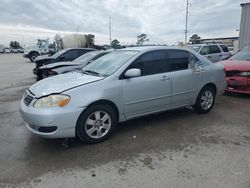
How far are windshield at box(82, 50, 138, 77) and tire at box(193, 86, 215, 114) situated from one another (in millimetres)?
1870

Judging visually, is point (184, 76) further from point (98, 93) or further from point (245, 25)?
point (245, 25)

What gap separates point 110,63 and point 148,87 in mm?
878

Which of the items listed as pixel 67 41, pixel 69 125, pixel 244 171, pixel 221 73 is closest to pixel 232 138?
pixel 244 171

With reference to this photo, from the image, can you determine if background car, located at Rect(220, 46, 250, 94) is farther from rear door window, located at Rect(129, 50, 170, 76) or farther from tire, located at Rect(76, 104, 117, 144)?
tire, located at Rect(76, 104, 117, 144)

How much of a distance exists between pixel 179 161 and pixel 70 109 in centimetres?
173

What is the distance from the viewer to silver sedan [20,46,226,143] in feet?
10.8

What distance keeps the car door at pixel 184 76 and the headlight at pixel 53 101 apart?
2.18 meters

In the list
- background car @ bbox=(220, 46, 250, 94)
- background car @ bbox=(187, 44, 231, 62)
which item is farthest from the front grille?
background car @ bbox=(187, 44, 231, 62)

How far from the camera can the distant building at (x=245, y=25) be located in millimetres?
12414

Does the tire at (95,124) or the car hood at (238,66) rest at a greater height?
the car hood at (238,66)

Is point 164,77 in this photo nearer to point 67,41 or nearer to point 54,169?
point 54,169

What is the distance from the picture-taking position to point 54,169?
293cm

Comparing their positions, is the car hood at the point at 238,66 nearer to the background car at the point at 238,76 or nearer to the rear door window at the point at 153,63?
the background car at the point at 238,76

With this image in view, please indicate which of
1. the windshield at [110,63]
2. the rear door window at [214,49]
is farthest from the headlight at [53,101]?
the rear door window at [214,49]
